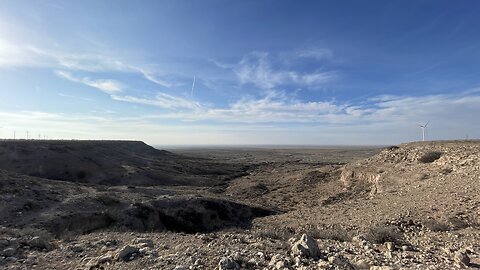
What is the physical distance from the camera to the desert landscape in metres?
9.71

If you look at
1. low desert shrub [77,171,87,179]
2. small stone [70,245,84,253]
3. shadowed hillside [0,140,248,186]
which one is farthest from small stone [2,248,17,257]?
low desert shrub [77,171,87,179]

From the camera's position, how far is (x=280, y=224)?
21938 millimetres

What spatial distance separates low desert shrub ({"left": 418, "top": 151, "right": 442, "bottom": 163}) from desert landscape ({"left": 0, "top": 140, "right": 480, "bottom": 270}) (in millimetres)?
79

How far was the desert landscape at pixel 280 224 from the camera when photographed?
971 cm

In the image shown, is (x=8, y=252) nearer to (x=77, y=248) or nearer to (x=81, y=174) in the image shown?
(x=77, y=248)

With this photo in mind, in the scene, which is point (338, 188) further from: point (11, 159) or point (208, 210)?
point (11, 159)

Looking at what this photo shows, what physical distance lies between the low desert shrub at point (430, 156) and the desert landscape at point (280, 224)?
8 cm

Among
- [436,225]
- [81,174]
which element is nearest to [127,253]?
[436,225]

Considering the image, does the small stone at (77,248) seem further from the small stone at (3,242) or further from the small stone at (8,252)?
the small stone at (3,242)

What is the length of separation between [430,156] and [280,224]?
16.0 meters

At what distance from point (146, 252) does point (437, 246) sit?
8.99 m

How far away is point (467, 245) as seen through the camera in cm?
1158

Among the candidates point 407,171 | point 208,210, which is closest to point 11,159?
point 208,210

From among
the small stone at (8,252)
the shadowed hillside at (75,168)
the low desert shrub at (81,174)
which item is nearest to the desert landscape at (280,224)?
the small stone at (8,252)
